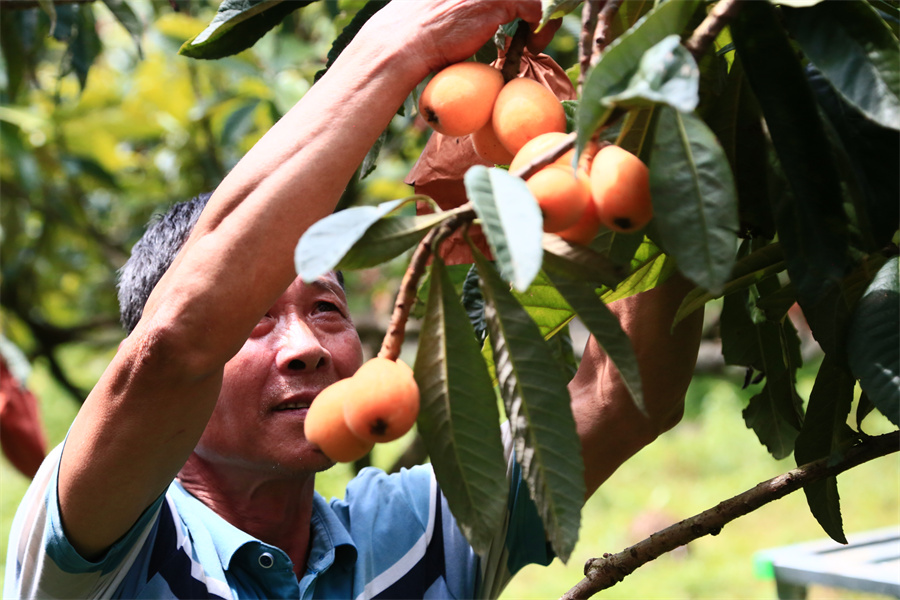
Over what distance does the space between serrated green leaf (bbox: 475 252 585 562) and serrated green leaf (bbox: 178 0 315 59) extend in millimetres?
398

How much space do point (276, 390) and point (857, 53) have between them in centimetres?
77

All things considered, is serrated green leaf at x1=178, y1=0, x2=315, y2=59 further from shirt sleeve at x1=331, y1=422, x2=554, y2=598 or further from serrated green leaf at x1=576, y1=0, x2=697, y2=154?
shirt sleeve at x1=331, y1=422, x2=554, y2=598

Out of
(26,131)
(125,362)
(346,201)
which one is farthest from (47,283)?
(125,362)

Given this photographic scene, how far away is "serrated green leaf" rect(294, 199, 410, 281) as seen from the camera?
478 mm

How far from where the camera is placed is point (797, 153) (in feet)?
1.94

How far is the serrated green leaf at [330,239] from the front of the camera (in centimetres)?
48

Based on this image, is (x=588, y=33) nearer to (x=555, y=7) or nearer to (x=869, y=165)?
(x=555, y=7)

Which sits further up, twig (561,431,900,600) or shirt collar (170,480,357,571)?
twig (561,431,900,600)

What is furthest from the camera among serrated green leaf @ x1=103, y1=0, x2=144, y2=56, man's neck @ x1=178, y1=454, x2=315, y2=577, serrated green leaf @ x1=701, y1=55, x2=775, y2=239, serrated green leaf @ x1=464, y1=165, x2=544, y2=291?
serrated green leaf @ x1=103, y1=0, x2=144, y2=56

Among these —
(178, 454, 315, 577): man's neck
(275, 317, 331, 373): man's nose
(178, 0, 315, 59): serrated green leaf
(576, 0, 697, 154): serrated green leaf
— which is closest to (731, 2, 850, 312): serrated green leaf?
(576, 0, 697, 154): serrated green leaf

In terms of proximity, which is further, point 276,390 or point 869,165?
point 276,390

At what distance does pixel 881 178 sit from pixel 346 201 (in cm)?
165

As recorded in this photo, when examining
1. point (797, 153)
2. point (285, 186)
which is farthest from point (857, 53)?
point (285, 186)

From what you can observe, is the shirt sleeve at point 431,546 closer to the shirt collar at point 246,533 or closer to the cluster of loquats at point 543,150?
the shirt collar at point 246,533
